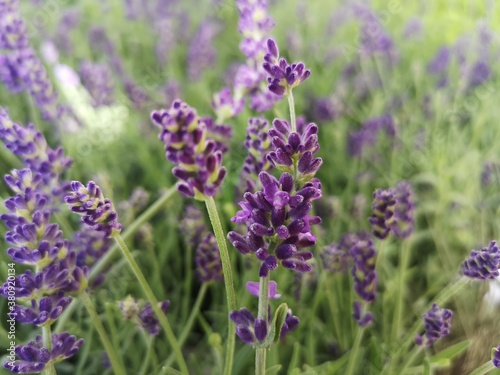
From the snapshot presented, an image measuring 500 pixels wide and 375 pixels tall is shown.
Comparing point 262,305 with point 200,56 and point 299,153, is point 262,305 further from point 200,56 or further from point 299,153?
point 200,56

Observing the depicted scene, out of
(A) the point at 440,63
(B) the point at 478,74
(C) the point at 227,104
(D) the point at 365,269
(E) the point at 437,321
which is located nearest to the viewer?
(E) the point at 437,321

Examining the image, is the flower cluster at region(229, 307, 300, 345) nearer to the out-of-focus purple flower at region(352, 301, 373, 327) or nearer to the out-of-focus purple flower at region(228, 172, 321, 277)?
the out-of-focus purple flower at region(228, 172, 321, 277)

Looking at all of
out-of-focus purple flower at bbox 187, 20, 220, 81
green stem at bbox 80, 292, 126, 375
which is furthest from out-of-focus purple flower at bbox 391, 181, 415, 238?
out-of-focus purple flower at bbox 187, 20, 220, 81

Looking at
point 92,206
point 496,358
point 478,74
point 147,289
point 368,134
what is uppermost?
point 478,74

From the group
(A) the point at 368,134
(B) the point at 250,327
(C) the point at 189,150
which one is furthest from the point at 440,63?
(C) the point at 189,150

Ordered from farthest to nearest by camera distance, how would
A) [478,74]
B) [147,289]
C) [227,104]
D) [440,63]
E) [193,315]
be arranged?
[440,63] → [478,74] → [227,104] → [193,315] → [147,289]

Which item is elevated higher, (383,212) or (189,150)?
(189,150)

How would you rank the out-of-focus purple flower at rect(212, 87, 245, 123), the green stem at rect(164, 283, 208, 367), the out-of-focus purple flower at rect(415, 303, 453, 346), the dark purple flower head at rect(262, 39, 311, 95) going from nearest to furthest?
the dark purple flower head at rect(262, 39, 311, 95) → the out-of-focus purple flower at rect(415, 303, 453, 346) → the green stem at rect(164, 283, 208, 367) → the out-of-focus purple flower at rect(212, 87, 245, 123)

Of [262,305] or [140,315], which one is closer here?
[262,305]
